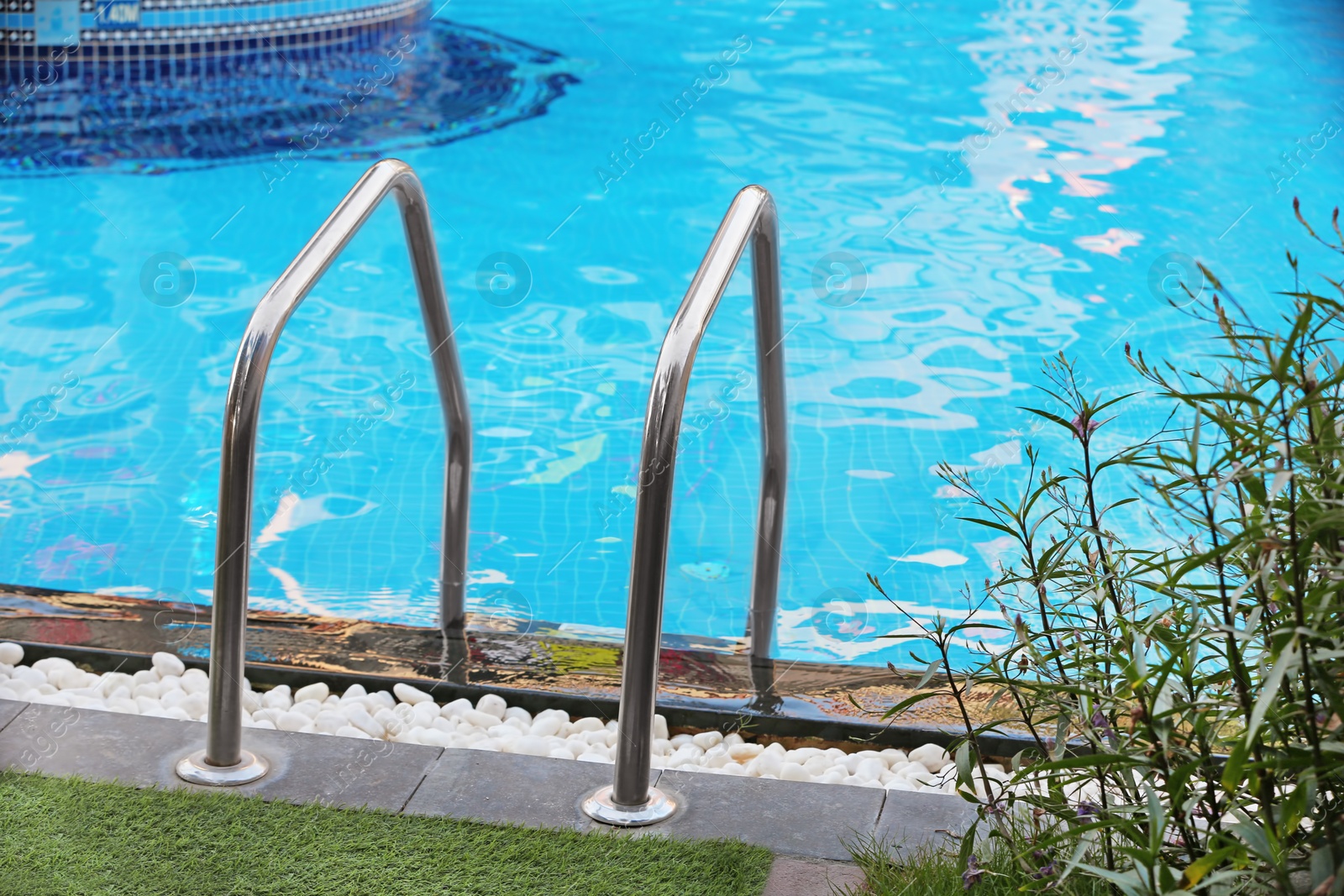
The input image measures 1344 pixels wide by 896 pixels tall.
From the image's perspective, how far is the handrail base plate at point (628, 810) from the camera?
223cm

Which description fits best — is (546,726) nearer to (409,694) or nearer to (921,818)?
(409,694)

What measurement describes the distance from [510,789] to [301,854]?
401 mm

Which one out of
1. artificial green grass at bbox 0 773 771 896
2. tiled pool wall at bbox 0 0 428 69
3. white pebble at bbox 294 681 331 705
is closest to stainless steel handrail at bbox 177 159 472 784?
artificial green grass at bbox 0 773 771 896

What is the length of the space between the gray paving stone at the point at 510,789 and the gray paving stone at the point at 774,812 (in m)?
0.13

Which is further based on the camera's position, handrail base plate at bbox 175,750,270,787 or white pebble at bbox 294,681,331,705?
white pebble at bbox 294,681,331,705

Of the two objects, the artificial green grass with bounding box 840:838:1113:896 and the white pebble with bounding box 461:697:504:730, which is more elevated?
the artificial green grass with bounding box 840:838:1113:896

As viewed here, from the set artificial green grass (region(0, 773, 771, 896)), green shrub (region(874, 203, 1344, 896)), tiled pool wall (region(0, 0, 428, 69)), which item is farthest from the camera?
tiled pool wall (region(0, 0, 428, 69))

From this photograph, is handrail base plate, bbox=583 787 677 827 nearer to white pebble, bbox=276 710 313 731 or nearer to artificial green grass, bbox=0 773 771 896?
artificial green grass, bbox=0 773 771 896

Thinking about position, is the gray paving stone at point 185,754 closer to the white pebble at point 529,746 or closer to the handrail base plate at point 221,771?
the handrail base plate at point 221,771

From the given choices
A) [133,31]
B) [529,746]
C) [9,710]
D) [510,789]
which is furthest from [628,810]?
[133,31]

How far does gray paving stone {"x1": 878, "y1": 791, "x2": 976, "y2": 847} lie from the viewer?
7.04ft

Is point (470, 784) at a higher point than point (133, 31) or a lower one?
lower

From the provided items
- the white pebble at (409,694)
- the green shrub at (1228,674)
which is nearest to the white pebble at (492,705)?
the white pebble at (409,694)

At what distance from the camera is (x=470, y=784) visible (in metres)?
2.34
